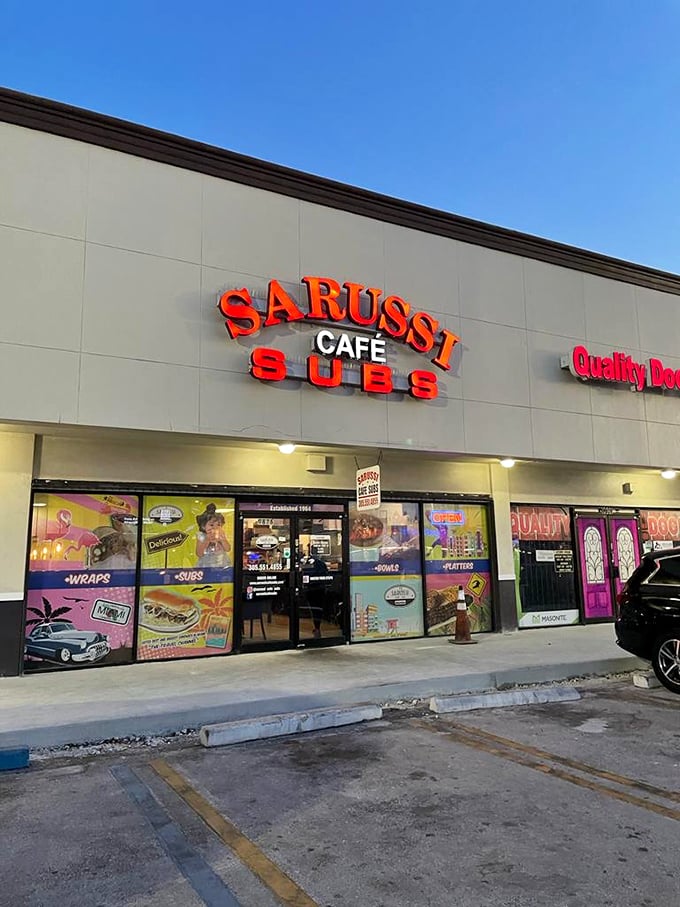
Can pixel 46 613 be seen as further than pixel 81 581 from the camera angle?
No

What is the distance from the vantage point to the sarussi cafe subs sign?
996 cm

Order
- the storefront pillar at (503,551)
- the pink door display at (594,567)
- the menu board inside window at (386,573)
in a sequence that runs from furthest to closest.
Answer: the pink door display at (594,567) < the storefront pillar at (503,551) < the menu board inside window at (386,573)

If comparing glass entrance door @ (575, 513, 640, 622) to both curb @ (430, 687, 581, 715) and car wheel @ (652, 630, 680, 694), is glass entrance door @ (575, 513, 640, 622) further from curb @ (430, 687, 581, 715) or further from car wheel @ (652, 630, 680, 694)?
curb @ (430, 687, 581, 715)

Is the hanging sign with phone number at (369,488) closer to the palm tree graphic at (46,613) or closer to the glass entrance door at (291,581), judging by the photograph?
the glass entrance door at (291,581)

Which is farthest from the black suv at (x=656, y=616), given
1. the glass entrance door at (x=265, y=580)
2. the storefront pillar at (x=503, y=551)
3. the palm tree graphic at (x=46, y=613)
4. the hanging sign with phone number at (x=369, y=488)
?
the palm tree graphic at (x=46, y=613)

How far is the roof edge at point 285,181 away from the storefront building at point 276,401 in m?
0.04

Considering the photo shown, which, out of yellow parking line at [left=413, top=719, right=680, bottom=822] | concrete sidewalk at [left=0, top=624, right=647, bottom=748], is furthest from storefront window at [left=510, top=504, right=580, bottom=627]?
yellow parking line at [left=413, top=719, right=680, bottom=822]

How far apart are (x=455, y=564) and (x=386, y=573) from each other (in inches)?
64.3

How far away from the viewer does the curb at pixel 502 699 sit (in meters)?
7.82

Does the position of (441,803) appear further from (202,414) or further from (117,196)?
(117,196)

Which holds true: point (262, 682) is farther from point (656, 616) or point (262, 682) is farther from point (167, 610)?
point (656, 616)

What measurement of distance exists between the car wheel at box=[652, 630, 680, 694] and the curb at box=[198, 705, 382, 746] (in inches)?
154

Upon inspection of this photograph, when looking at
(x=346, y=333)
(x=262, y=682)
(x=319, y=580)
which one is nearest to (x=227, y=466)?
(x=319, y=580)

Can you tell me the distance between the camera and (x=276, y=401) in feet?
33.1
